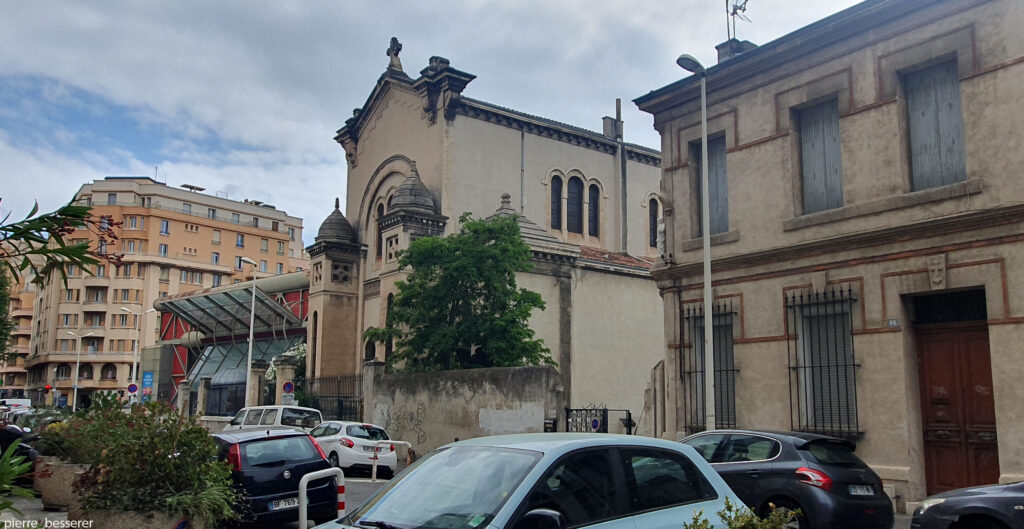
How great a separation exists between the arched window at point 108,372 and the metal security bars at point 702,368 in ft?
246

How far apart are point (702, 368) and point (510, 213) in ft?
47.0

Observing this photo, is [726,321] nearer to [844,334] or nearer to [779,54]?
[844,334]

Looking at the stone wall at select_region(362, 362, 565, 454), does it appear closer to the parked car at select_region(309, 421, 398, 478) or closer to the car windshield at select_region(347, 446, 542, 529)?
the parked car at select_region(309, 421, 398, 478)

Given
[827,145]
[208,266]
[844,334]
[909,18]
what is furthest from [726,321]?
[208,266]

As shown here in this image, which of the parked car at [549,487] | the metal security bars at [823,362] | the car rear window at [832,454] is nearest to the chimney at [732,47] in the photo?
the metal security bars at [823,362]

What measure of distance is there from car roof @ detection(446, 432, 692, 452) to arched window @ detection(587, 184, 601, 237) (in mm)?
30254

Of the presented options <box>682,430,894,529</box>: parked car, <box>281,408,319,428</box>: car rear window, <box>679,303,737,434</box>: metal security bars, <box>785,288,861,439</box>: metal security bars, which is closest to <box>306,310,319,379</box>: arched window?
<box>281,408,319,428</box>: car rear window

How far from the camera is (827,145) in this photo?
52.3ft

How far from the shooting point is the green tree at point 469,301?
990 inches

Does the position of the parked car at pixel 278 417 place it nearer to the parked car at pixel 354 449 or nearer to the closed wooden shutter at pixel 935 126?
the parked car at pixel 354 449

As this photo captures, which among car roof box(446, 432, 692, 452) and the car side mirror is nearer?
the car side mirror

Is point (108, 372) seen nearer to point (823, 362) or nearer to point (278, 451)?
point (278, 451)

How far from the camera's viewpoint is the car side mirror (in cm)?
520

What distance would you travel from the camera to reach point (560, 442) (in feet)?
19.6
